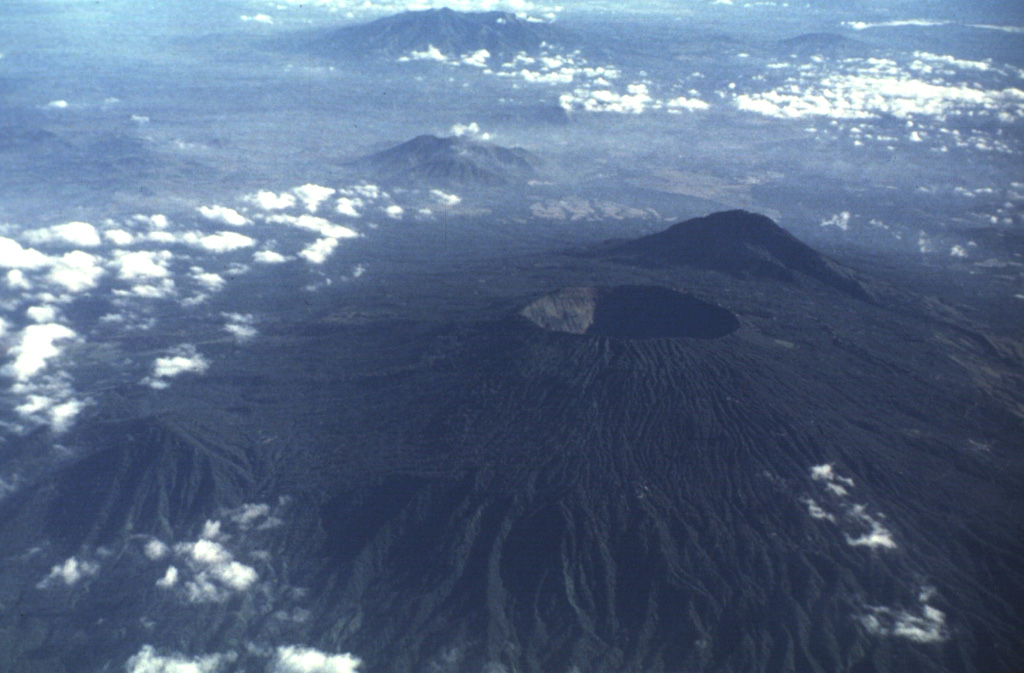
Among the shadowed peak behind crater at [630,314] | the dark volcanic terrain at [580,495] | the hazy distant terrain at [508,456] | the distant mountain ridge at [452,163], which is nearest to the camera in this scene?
the dark volcanic terrain at [580,495]

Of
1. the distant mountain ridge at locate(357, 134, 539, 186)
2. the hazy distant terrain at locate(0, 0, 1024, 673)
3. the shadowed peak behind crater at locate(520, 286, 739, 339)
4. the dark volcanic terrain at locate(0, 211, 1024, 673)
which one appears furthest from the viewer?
the distant mountain ridge at locate(357, 134, 539, 186)

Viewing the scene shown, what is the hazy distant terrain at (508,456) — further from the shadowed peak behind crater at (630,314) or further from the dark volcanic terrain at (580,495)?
the shadowed peak behind crater at (630,314)

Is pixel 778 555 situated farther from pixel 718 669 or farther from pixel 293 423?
pixel 293 423

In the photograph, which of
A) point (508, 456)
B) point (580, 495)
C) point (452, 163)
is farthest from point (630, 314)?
point (452, 163)

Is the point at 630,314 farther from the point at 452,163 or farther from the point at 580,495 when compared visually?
the point at 452,163

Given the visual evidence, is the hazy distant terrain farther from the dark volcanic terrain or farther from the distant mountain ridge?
the distant mountain ridge

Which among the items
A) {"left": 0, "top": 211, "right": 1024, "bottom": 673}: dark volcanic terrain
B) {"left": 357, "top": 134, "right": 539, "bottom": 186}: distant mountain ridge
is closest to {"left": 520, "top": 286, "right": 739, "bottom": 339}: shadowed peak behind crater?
{"left": 0, "top": 211, "right": 1024, "bottom": 673}: dark volcanic terrain

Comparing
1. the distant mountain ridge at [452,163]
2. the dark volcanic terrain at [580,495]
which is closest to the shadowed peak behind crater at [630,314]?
the dark volcanic terrain at [580,495]
